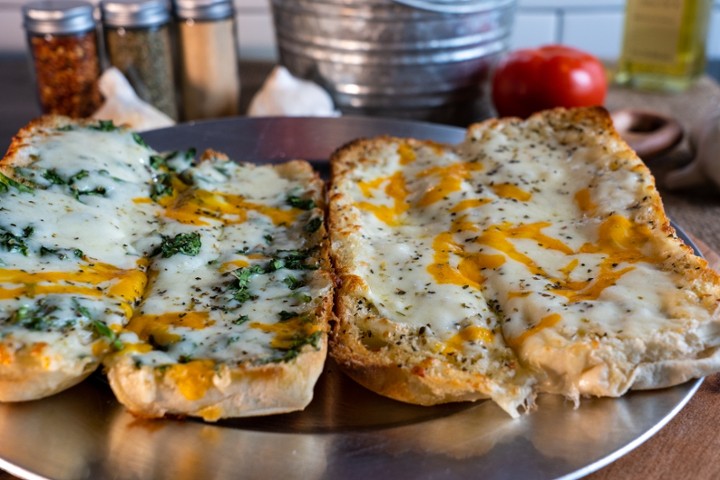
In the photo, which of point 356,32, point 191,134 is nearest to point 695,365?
point 191,134

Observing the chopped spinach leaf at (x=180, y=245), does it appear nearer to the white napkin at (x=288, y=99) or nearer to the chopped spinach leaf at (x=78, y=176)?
the chopped spinach leaf at (x=78, y=176)

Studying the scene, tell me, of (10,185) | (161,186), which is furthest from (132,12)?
(10,185)

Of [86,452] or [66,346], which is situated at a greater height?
[66,346]

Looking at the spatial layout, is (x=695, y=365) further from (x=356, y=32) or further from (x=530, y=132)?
(x=356, y=32)

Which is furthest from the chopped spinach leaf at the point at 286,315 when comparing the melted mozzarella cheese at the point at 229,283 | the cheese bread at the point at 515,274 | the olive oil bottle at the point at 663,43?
the olive oil bottle at the point at 663,43

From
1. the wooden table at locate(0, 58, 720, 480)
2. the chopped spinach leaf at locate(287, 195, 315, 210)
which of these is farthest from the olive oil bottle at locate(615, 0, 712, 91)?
the chopped spinach leaf at locate(287, 195, 315, 210)

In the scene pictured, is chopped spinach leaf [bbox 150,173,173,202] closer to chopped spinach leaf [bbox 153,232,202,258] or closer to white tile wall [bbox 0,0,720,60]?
chopped spinach leaf [bbox 153,232,202,258]
